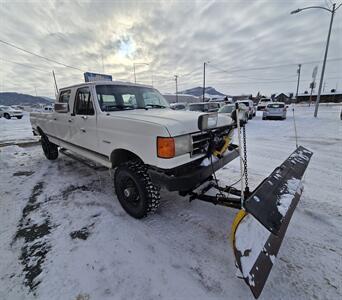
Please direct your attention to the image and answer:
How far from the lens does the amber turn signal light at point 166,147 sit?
2.14 metres

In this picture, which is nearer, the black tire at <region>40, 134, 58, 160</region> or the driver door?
the driver door

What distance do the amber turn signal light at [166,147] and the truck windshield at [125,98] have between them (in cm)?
148

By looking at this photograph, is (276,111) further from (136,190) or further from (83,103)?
(136,190)

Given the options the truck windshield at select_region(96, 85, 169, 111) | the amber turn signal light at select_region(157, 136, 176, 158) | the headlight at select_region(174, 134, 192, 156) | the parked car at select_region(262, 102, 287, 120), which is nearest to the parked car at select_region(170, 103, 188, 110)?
the truck windshield at select_region(96, 85, 169, 111)

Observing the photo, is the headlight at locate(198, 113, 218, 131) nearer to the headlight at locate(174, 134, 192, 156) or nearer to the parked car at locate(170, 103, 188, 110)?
the headlight at locate(174, 134, 192, 156)

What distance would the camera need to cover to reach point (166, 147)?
→ 2.15m

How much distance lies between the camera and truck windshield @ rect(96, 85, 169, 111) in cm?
326

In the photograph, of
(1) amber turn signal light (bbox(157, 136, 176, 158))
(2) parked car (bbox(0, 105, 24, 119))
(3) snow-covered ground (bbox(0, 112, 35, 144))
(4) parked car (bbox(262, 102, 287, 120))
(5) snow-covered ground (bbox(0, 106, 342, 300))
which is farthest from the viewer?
(2) parked car (bbox(0, 105, 24, 119))

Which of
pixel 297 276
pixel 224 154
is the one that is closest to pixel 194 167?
pixel 224 154

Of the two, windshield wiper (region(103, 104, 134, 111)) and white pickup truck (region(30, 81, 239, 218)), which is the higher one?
windshield wiper (region(103, 104, 134, 111))

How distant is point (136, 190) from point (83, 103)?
80.3 inches

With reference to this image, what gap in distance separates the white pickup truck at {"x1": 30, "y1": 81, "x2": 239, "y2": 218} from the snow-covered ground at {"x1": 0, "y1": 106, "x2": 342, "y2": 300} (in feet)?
1.72

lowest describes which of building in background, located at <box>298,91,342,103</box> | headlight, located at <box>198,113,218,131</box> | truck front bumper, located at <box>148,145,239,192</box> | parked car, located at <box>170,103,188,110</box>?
truck front bumper, located at <box>148,145,239,192</box>

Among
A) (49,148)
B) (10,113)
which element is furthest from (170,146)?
(10,113)
